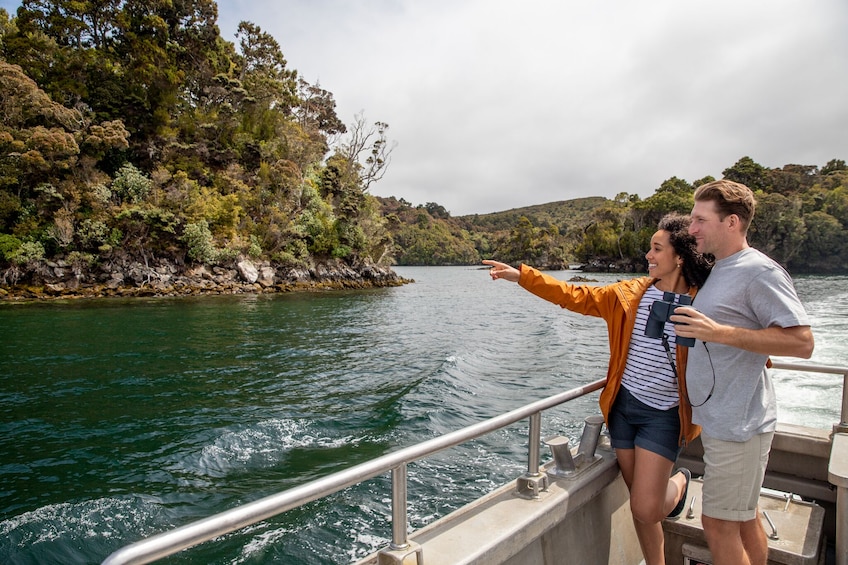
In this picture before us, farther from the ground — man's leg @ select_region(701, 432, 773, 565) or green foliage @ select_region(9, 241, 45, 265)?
green foliage @ select_region(9, 241, 45, 265)

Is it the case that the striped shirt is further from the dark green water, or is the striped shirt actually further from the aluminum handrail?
the dark green water

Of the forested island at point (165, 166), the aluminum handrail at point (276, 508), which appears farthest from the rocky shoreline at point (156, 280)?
the aluminum handrail at point (276, 508)

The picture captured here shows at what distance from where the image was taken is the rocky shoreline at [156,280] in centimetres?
2583

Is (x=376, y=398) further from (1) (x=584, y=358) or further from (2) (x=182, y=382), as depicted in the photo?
(1) (x=584, y=358)

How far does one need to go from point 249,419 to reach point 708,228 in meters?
7.32

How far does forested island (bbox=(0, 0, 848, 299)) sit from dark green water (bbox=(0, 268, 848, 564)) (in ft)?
45.1

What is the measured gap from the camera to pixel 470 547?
169 cm

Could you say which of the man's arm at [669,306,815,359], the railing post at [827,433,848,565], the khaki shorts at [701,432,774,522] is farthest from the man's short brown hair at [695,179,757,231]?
the railing post at [827,433,848,565]

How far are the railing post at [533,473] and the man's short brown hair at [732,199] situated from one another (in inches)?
46.1

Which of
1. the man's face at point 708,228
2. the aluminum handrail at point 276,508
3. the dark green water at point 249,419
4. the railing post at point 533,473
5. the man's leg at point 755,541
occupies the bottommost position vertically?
the dark green water at point 249,419

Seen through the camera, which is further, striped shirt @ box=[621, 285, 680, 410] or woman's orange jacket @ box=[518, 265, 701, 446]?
woman's orange jacket @ box=[518, 265, 701, 446]

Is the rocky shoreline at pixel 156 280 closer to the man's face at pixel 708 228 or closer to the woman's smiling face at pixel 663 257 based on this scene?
the woman's smiling face at pixel 663 257

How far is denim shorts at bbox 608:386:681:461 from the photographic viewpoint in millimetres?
2154

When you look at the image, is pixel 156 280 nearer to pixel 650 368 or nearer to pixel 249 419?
pixel 249 419
